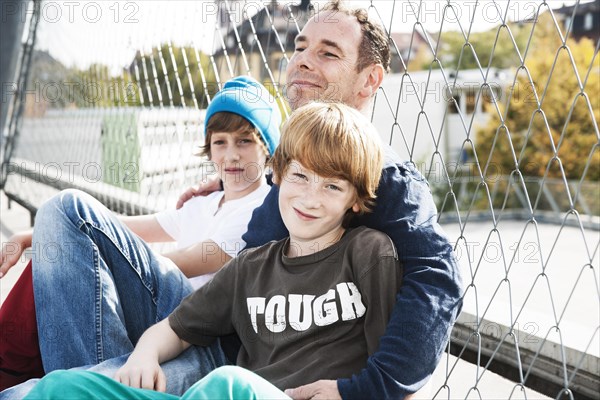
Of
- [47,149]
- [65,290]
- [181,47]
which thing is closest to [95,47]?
[181,47]

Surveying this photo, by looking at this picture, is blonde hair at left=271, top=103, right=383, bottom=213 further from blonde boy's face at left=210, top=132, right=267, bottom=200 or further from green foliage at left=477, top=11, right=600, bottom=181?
green foliage at left=477, top=11, right=600, bottom=181

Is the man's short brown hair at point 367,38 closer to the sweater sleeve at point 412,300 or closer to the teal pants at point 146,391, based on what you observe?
the sweater sleeve at point 412,300

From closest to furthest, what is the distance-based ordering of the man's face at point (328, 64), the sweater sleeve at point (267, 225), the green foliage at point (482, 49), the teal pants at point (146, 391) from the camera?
1. the teal pants at point (146, 391)
2. the sweater sleeve at point (267, 225)
3. the man's face at point (328, 64)
4. the green foliage at point (482, 49)

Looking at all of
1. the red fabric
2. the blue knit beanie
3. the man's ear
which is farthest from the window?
the red fabric

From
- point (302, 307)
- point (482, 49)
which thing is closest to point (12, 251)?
point (302, 307)

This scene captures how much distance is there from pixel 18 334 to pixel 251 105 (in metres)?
0.85

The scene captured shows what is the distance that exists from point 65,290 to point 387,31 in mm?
1089

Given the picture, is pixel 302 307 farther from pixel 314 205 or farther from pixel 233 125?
pixel 233 125

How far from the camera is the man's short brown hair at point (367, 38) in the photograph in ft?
6.18

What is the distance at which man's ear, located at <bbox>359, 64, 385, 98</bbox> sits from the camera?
6.13 ft

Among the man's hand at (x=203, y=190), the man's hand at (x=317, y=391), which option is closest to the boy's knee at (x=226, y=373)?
the man's hand at (x=317, y=391)

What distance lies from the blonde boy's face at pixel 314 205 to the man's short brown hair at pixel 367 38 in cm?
54

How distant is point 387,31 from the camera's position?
6.71 feet

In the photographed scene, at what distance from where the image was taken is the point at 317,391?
1286 millimetres
